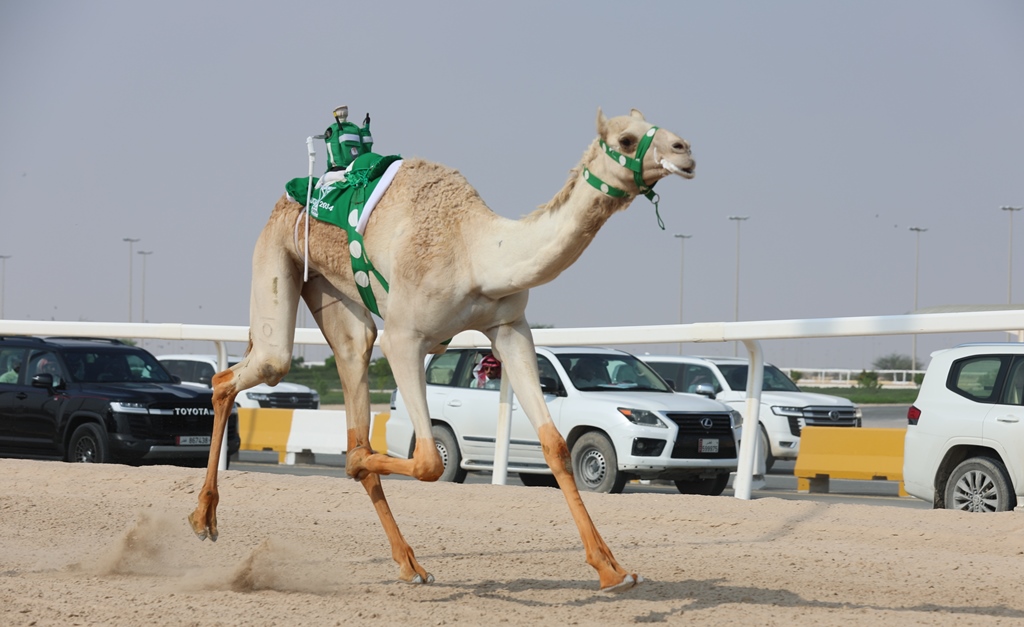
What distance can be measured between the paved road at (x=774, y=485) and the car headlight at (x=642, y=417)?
52.2 inches

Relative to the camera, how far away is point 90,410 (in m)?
17.3

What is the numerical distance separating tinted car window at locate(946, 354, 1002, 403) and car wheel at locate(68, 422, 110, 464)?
33.3 ft

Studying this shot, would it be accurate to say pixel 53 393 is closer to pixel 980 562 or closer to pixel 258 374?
pixel 258 374

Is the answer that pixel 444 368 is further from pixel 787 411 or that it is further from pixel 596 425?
pixel 787 411

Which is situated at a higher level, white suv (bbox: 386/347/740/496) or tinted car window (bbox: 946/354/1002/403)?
tinted car window (bbox: 946/354/1002/403)

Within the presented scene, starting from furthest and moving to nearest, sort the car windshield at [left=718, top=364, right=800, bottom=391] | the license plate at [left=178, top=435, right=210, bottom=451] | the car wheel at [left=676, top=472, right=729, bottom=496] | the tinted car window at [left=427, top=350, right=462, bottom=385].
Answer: the car windshield at [left=718, top=364, right=800, bottom=391] < the tinted car window at [left=427, top=350, right=462, bottom=385] < the license plate at [left=178, top=435, right=210, bottom=451] < the car wheel at [left=676, top=472, right=729, bottom=496]

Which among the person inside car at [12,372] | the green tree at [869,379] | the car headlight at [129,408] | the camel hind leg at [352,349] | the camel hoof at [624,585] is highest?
the camel hind leg at [352,349]

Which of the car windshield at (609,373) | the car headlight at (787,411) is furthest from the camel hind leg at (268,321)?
the car headlight at (787,411)

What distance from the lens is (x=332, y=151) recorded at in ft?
28.2

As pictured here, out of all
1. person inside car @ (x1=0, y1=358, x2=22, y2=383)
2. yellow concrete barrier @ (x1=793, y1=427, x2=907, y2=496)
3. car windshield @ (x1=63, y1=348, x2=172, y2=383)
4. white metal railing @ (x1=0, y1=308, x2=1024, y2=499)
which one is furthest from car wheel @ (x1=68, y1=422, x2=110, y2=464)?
yellow concrete barrier @ (x1=793, y1=427, x2=907, y2=496)

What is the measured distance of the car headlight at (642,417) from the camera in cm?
1623

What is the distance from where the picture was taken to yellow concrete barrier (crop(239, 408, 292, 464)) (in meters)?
23.3

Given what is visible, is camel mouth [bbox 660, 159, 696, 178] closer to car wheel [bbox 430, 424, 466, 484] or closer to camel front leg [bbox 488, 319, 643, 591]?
camel front leg [bbox 488, 319, 643, 591]

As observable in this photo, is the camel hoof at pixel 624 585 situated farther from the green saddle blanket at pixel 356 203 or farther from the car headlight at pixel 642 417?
the car headlight at pixel 642 417
